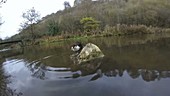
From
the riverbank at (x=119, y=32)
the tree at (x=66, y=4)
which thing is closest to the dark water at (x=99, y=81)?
the riverbank at (x=119, y=32)

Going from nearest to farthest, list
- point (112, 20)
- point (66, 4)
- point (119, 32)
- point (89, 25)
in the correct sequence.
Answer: point (119, 32) < point (89, 25) < point (112, 20) < point (66, 4)

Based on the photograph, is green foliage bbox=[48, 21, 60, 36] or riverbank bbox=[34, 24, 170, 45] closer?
riverbank bbox=[34, 24, 170, 45]

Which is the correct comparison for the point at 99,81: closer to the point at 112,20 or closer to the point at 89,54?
the point at 89,54

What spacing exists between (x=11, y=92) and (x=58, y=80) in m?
1.87

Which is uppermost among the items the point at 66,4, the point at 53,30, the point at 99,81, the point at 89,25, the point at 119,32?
the point at 66,4

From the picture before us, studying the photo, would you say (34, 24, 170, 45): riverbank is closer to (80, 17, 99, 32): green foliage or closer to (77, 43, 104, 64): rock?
(80, 17, 99, 32): green foliage

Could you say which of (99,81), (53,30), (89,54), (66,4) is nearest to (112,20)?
(53,30)

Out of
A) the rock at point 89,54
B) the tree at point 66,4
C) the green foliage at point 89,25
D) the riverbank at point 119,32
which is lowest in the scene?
the riverbank at point 119,32

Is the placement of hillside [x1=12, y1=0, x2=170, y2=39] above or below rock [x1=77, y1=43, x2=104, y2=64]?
above

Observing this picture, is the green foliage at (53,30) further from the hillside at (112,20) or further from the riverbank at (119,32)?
the riverbank at (119,32)

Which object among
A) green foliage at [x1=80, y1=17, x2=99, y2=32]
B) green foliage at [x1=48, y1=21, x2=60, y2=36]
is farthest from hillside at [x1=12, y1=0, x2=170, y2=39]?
green foliage at [x1=80, y1=17, x2=99, y2=32]

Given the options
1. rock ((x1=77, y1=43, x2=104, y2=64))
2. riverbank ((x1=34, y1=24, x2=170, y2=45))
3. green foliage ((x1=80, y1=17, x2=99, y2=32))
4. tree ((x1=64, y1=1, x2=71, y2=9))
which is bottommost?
riverbank ((x1=34, y1=24, x2=170, y2=45))

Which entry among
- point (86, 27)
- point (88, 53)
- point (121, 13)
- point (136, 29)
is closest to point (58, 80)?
point (88, 53)

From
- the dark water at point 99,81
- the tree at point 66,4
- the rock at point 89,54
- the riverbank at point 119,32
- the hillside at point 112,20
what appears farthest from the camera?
the tree at point 66,4
